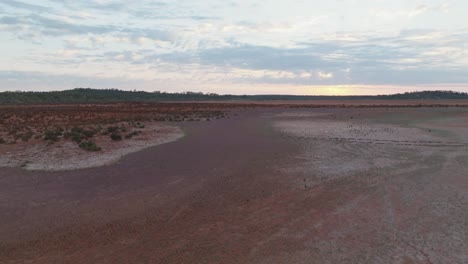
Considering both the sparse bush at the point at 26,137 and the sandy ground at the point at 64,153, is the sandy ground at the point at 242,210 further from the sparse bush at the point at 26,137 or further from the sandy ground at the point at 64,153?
the sparse bush at the point at 26,137

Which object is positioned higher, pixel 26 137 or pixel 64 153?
pixel 26 137

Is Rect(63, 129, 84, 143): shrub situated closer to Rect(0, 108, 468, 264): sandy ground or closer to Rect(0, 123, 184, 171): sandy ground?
Rect(0, 123, 184, 171): sandy ground

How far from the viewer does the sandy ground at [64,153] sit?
1491 cm

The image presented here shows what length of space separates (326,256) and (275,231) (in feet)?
4.23

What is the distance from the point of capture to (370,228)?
7773 mm

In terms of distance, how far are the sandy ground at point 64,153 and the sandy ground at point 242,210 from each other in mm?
896

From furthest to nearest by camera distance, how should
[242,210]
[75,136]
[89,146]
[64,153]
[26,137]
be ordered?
[26,137] → [75,136] → [89,146] → [64,153] → [242,210]

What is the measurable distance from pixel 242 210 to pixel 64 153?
33.7 feet

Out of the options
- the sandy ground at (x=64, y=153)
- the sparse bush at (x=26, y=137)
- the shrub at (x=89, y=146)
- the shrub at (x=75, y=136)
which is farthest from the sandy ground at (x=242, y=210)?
the sparse bush at (x=26, y=137)

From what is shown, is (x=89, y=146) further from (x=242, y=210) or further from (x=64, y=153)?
(x=242, y=210)

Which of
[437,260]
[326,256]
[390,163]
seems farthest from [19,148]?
[437,260]

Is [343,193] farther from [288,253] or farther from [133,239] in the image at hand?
[133,239]

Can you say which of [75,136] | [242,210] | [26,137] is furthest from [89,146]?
Result: [242,210]

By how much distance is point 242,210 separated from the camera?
29.7 feet
